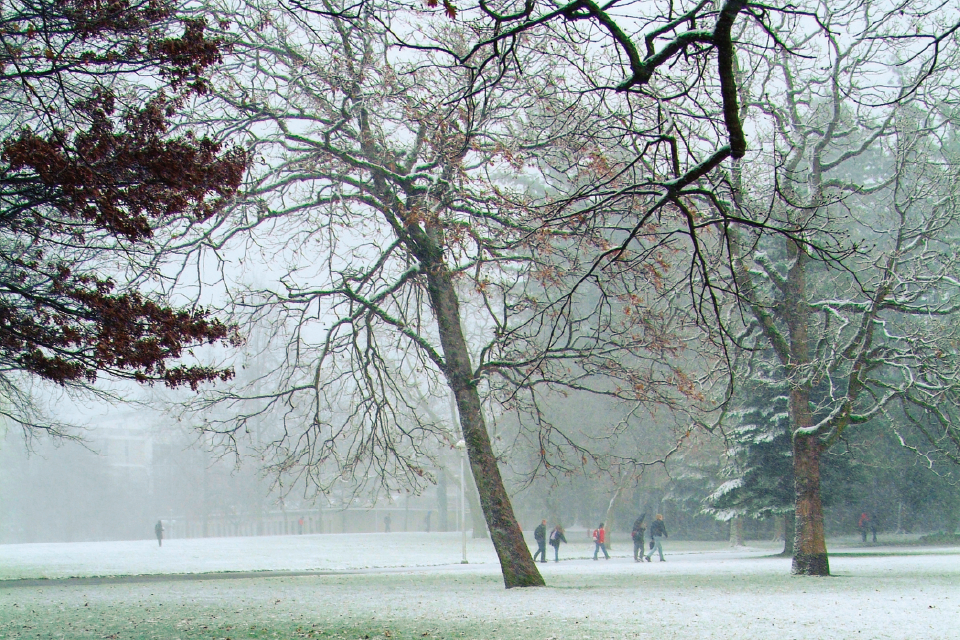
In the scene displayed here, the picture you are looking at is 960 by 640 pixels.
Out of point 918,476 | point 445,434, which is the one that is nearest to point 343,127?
point 445,434

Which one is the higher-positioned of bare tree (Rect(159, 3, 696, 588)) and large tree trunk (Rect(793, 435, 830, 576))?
bare tree (Rect(159, 3, 696, 588))

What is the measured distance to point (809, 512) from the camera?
18469 mm

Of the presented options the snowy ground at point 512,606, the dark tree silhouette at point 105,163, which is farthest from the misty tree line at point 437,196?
the snowy ground at point 512,606

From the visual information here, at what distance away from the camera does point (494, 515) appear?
15.9 m

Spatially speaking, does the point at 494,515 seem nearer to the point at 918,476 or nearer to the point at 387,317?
the point at 387,317

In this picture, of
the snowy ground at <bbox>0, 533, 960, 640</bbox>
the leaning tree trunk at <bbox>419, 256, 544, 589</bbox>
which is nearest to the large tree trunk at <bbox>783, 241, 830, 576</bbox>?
the snowy ground at <bbox>0, 533, 960, 640</bbox>

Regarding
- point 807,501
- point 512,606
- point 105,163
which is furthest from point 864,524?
point 105,163

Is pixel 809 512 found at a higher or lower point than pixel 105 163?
lower

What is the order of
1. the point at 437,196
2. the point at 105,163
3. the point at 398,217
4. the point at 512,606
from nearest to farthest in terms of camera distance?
the point at 105,163, the point at 512,606, the point at 437,196, the point at 398,217

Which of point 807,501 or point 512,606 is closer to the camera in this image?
point 512,606

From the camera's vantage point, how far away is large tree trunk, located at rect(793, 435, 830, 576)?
1852 centimetres

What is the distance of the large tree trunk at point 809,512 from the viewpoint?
18516 mm

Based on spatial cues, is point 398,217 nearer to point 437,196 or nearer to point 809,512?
point 437,196

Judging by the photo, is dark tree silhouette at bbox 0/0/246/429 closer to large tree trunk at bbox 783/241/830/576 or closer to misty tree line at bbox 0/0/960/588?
misty tree line at bbox 0/0/960/588
